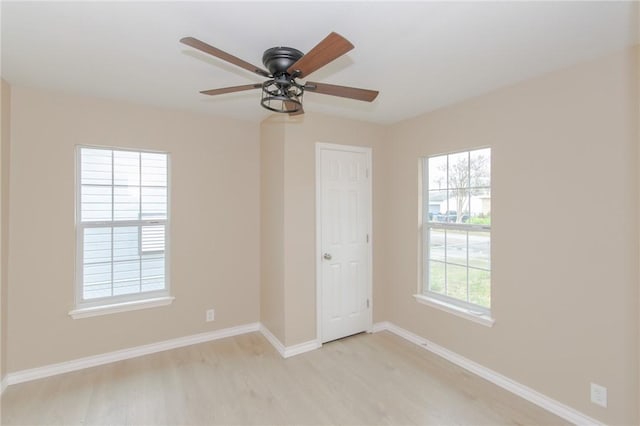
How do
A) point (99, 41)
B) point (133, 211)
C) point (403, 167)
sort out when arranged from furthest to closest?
1. point (403, 167)
2. point (133, 211)
3. point (99, 41)

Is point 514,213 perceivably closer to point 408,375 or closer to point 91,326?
point 408,375

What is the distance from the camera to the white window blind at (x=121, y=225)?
2.84 metres

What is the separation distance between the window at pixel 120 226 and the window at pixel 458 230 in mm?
2823

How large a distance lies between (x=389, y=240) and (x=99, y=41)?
3176 mm

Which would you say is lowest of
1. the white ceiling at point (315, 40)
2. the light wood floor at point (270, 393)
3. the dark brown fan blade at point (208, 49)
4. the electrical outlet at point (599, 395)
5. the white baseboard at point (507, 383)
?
the light wood floor at point (270, 393)

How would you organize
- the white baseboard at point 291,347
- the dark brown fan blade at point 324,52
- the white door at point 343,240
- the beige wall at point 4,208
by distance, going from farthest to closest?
the white door at point 343,240
the white baseboard at point 291,347
the beige wall at point 4,208
the dark brown fan blade at point 324,52

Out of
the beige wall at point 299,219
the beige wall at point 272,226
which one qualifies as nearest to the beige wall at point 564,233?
the beige wall at point 299,219

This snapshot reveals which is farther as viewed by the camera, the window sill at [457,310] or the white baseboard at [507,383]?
the window sill at [457,310]

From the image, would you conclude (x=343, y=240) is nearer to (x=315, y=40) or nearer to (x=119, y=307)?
(x=315, y=40)

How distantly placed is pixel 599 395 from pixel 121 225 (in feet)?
13.3

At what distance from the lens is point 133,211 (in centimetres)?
305

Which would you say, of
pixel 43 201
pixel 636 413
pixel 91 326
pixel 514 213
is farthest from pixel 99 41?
pixel 636 413

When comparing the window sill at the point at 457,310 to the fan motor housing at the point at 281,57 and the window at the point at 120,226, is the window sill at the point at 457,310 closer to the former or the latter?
the fan motor housing at the point at 281,57

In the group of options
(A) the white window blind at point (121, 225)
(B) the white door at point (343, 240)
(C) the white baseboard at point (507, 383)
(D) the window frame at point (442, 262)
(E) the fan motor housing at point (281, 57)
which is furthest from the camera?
(B) the white door at point (343, 240)
